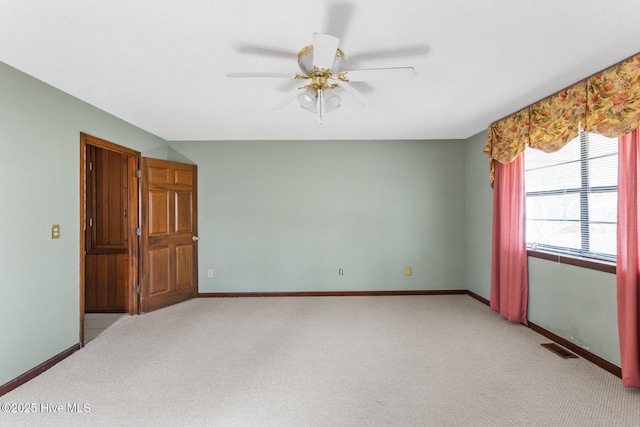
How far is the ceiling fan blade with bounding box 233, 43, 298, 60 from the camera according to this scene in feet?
6.13

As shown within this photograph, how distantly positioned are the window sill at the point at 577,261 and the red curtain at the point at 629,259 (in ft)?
0.66

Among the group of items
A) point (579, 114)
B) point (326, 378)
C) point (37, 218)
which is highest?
point (579, 114)

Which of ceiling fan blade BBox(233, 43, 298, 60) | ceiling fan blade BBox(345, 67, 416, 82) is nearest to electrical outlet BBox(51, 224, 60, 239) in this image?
ceiling fan blade BBox(233, 43, 298, 60)

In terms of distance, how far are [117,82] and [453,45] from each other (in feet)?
8.67

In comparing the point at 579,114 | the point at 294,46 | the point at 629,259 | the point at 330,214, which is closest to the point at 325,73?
the point at 294,46

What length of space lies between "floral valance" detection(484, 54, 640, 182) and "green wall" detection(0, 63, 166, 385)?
14.8ft

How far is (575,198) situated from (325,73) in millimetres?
2665

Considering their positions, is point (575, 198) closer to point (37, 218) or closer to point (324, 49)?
point (324, 49)

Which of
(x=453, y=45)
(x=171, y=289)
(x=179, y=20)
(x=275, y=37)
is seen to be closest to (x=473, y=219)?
(x=453, y=45)

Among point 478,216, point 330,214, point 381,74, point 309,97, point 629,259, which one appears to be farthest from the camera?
point 330,214

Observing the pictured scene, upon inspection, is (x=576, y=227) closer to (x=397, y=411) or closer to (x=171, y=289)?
(x=397, y=411)

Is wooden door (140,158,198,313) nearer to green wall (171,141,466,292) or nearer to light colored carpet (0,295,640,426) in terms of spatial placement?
green wall (171,141,466,292)

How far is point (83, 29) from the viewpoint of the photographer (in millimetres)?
1682

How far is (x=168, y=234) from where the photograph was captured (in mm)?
4035
